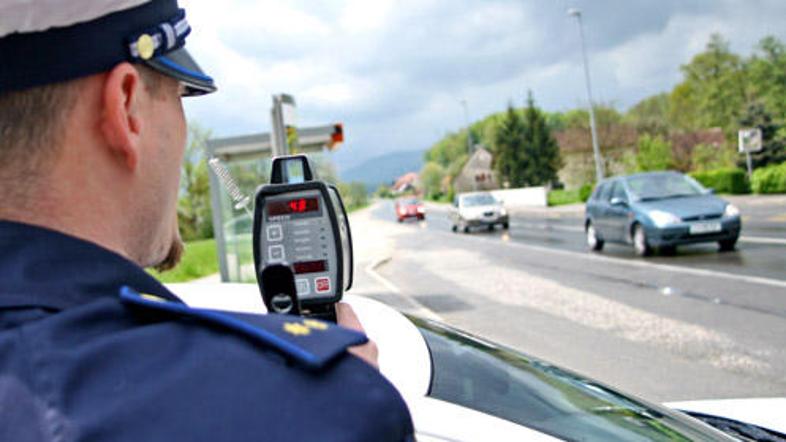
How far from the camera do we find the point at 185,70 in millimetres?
1066

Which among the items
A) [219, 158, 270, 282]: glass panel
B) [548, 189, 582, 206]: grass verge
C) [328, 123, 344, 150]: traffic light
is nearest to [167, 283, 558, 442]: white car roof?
[328, 123, 344, 150]: traffic light

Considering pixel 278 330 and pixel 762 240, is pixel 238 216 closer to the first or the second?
pixel 762 240

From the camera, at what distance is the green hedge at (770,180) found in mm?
31755

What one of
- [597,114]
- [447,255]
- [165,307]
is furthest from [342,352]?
[597,114]

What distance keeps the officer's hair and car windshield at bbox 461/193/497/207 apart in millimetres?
28614

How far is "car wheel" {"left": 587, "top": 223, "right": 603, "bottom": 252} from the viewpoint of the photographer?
1634 cm

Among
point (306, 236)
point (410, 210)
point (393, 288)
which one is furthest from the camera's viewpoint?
point (410, 210)

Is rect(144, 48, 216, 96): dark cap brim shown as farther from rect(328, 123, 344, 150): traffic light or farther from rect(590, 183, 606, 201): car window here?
rect(590, 183, 606, 201): car window

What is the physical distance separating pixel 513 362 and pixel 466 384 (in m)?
0.47

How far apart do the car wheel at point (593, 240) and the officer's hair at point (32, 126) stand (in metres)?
16.1

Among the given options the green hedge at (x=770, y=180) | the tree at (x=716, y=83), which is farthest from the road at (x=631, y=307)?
the tree at (x=716, y=83)

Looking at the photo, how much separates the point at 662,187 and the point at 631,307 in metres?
6.26

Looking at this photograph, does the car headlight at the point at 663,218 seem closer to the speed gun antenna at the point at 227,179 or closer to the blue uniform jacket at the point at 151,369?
the speed gun antenna at the point at 227,179

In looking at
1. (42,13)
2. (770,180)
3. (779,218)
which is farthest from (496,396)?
(770,180)
